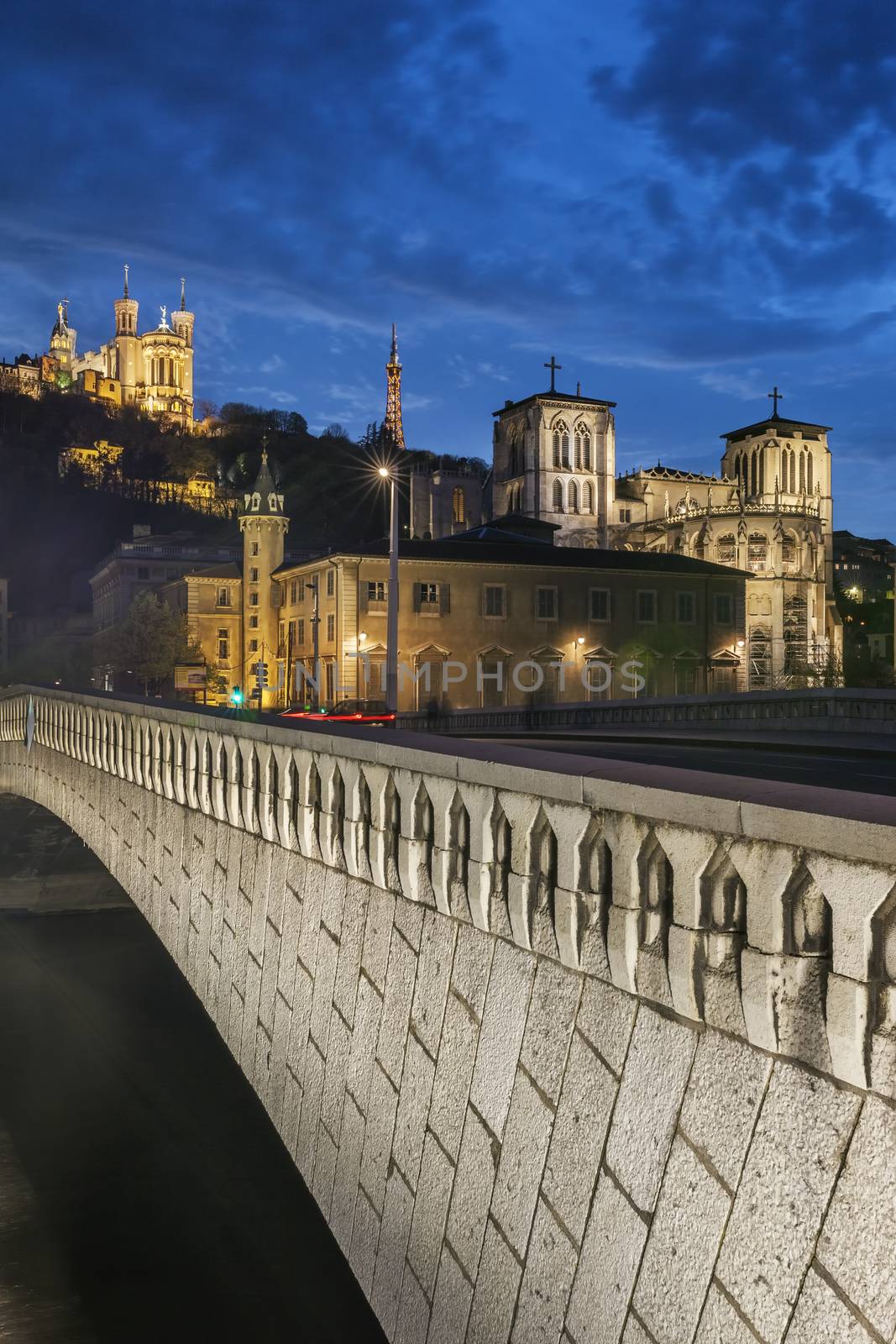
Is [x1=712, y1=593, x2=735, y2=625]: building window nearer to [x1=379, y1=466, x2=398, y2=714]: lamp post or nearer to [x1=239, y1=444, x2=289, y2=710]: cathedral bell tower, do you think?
[x1=239, y1=444, x2=289, y2=710]: cathedral bell tower

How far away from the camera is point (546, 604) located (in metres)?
62.3

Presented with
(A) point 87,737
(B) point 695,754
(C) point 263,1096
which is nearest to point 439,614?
(A) point 87,737

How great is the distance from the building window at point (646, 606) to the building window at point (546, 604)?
4888 millimetres

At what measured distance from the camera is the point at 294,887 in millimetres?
12328

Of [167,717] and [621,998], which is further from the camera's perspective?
[167,717]

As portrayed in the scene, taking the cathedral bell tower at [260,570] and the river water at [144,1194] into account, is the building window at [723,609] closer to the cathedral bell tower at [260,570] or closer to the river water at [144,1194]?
the cathedral bell tower at [260,570]

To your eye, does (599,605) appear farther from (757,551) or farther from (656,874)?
(656,874)

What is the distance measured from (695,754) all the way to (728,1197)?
1322 centimetres

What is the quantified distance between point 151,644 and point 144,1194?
220ft

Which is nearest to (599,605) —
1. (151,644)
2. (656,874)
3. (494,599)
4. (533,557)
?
(533,557)

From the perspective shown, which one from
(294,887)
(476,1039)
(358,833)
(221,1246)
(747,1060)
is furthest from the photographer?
(221,1246)

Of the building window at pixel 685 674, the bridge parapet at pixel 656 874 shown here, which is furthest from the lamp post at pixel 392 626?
the building window at pixel 685 674

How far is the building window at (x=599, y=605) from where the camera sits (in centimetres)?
6334

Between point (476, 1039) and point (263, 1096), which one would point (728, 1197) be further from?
point (263, 1096)
